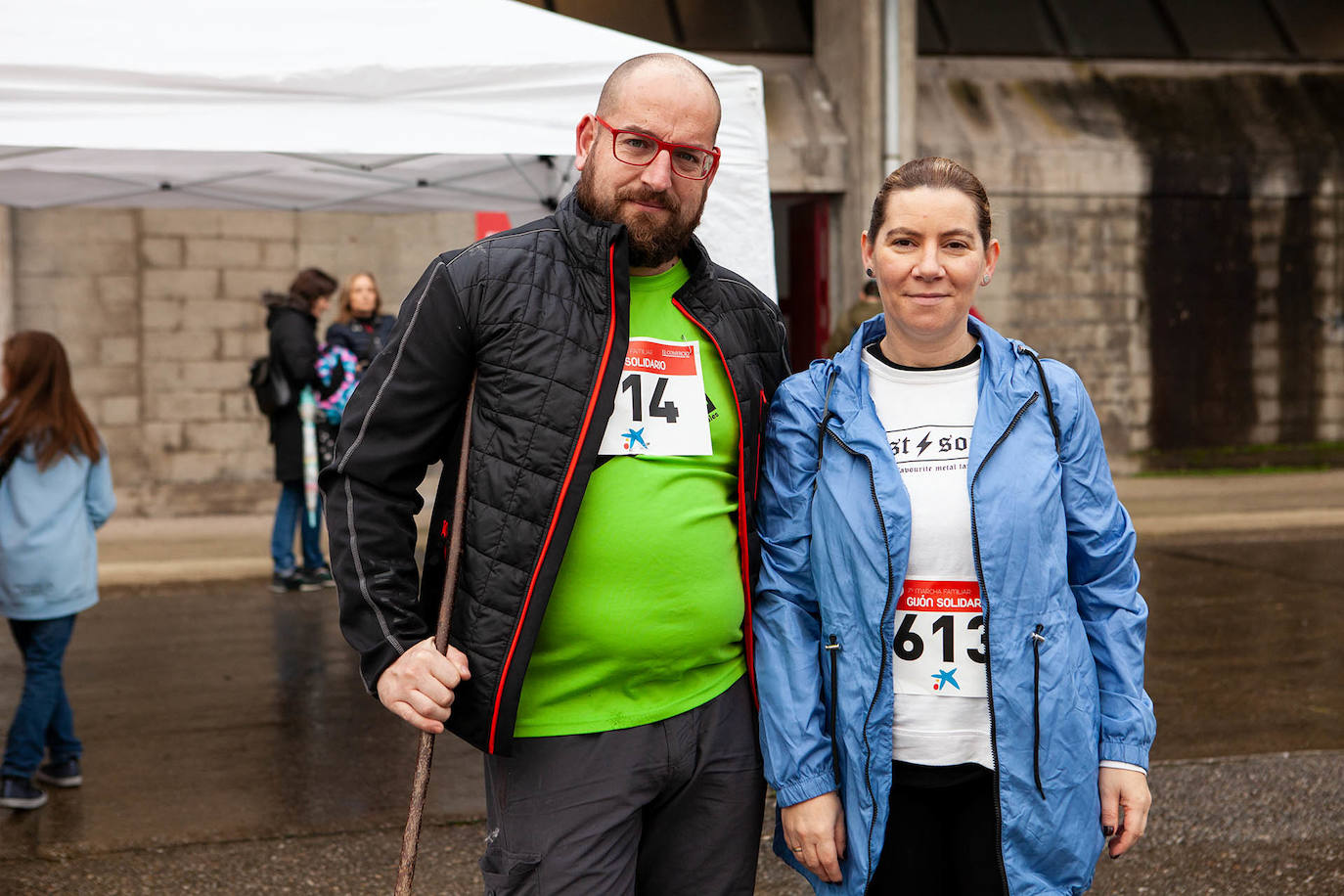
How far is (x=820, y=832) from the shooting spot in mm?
2180

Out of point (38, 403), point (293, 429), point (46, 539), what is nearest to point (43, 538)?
point (46, 539)

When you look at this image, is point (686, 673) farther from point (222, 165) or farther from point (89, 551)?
point (222, 165)

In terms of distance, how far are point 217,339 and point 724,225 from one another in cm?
808

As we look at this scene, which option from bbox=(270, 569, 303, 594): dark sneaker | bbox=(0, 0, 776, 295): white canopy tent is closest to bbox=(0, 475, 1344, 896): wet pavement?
bbox=(270, 569, 303, 594): dark sneaker

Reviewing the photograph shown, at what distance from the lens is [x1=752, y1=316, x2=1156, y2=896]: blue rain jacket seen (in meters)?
2.13

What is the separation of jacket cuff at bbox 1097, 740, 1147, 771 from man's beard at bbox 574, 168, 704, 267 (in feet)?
3.62

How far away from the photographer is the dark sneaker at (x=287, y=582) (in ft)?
27.6

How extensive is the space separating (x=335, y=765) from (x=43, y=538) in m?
1.31

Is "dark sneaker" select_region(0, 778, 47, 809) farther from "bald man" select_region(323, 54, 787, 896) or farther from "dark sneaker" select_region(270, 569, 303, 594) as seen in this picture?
"dark sneaker" select_region(270, 569, 303, 594)

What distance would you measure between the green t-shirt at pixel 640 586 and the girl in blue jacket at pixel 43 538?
300cm

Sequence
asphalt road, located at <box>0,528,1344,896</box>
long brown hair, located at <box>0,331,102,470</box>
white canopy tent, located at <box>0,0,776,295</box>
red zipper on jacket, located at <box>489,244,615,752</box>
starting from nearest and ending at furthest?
red zipper on jacket, located at <box>489,244,615,752</box>, asphalt road, located at <box>0,528,1344,896</box>, white canopy tent, located at <box>0,0,776,295</box>, long brown hair, located at <box>0,331,102,470</box>

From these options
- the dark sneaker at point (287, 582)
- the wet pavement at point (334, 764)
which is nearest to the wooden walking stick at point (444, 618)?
the wet pavement at point (334, 764)

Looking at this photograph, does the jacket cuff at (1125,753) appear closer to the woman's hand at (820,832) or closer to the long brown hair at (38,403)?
the woman's hand at (820,832)

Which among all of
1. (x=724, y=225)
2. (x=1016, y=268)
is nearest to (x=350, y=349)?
(x=724, y=225)
